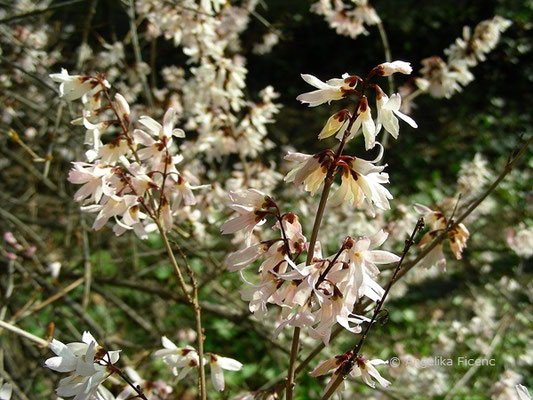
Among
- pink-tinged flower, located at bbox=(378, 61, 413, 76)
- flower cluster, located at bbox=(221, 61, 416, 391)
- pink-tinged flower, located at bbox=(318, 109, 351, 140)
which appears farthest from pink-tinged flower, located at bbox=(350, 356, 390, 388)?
pink-tinged flower, located at bbox=(378, 61, 413, 76)

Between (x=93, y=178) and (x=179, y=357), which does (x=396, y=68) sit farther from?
(x=179, y=357)

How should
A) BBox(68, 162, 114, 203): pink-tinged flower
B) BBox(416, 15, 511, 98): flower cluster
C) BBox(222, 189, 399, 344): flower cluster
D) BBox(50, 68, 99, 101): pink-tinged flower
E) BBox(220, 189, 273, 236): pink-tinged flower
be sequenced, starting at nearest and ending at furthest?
BBox(222, 189, 399, 344): flower cluster → BBox(220, 189, 273, 236): pink-tinged flower → BBox(68, 162, 114, 203): pink-tinged flower → BBox(50, 68, 99, 101): pink-tinged flower → BBox(416, 15, 511, 98): flower cluster

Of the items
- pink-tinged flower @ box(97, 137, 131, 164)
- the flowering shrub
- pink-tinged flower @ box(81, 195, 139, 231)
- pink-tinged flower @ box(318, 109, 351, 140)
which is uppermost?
pink-tinged flower @ box(318, 109, 351, 140)

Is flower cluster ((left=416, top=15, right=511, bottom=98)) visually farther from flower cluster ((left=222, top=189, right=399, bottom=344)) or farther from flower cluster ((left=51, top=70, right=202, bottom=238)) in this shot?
flower cluster ((left=222, top=189, right=399, bottom=344))

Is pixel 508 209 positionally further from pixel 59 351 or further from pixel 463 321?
pixel 59 351

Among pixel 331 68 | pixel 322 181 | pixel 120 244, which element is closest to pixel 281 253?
pixel 322 181

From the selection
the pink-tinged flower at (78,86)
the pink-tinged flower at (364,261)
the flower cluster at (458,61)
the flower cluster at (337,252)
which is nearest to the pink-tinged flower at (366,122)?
the flower cluster at (337,252)

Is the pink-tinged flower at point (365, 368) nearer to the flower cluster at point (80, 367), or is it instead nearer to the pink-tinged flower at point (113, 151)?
the flower cluster at point (80, 367)
